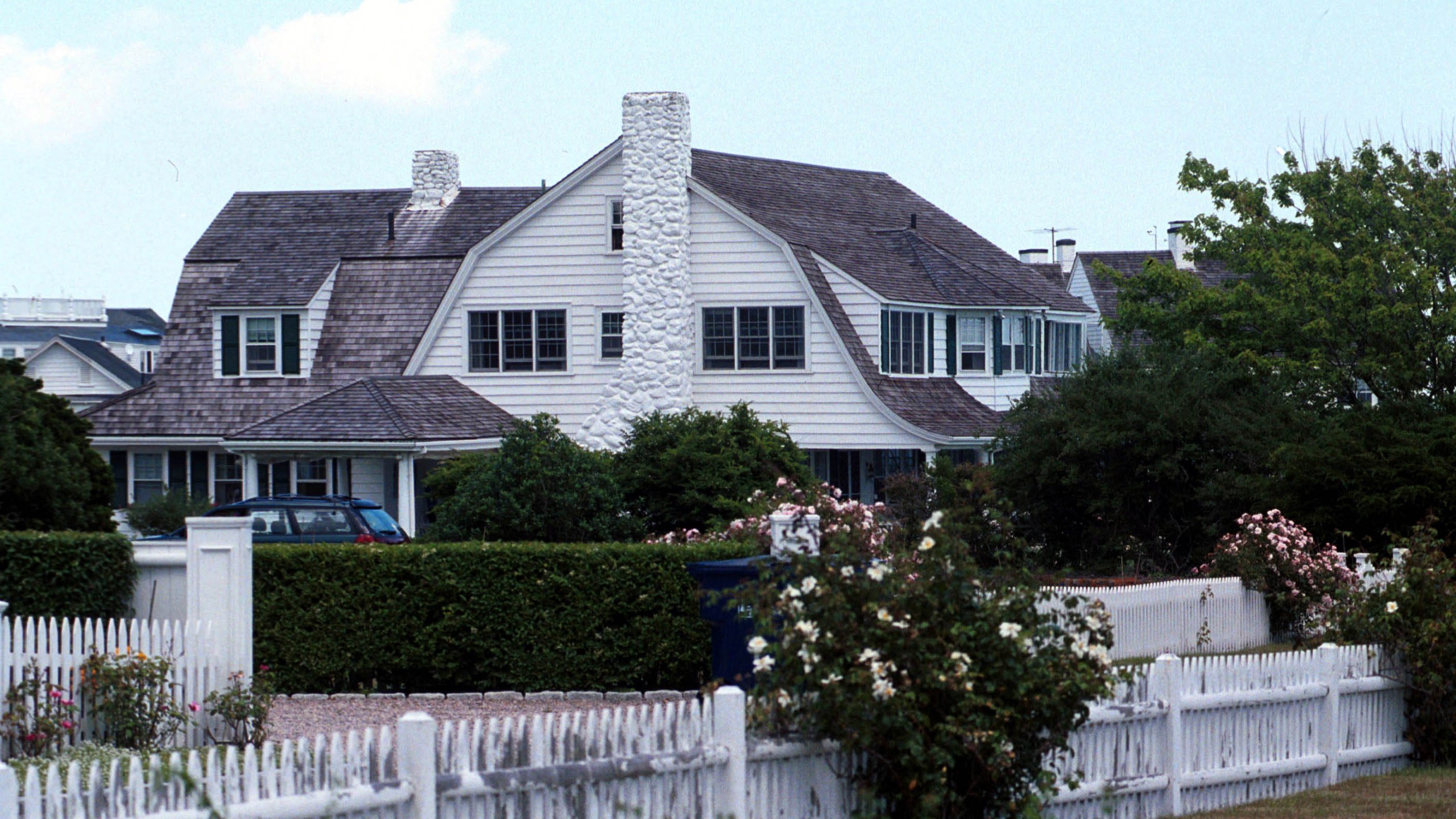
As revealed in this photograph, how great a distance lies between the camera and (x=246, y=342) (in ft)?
122

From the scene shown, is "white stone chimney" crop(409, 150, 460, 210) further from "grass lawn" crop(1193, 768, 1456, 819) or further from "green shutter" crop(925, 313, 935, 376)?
"grass lawn" crop(1193, 768, 1456, 819)

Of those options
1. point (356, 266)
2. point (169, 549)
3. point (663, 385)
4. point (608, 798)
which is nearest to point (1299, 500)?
point (663, 385)

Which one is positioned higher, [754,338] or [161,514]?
Result: [754,338]

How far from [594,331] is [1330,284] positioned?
14.0 meters

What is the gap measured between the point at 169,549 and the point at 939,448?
2039 cm

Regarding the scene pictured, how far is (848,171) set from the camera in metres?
40.8

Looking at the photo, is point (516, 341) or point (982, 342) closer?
point (516, 341)

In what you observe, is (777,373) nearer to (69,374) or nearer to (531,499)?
(531,499)

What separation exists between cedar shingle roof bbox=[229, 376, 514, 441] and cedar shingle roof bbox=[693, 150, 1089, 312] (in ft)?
20.3

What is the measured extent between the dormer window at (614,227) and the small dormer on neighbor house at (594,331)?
0.13 ft

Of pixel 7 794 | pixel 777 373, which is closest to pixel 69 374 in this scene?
pixel 777 373

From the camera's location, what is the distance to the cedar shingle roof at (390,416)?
32.2 meters

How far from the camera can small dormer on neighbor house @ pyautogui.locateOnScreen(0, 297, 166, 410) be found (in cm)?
7019

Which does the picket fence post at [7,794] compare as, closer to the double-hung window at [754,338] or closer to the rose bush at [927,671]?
the rose bush at [927,671]
